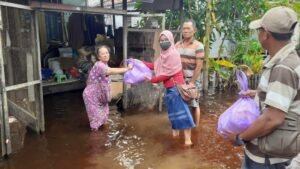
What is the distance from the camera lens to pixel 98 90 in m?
5.57

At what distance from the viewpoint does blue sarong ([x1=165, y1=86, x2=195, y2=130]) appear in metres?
4.71

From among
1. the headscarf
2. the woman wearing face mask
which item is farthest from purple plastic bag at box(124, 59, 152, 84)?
the headscarf

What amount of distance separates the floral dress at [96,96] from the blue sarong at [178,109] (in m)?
1.36

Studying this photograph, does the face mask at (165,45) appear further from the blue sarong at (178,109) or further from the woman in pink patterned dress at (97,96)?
the woman in pink patterned dress at (97,96)

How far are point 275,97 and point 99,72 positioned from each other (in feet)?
12.9

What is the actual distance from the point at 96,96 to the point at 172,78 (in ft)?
5.40

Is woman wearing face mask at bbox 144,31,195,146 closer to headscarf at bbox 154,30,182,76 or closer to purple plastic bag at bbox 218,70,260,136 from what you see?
headscarf at bbox 154,30,182,76

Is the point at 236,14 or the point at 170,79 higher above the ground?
the point at 236,14

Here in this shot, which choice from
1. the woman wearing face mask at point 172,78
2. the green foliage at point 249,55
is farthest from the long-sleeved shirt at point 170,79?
the green foliage at point 249,55

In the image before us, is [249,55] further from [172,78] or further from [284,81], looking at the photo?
[284,81]

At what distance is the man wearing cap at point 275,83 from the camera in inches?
70.1

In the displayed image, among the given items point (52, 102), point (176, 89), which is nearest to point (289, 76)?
point (176, 89)

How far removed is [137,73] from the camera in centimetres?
484

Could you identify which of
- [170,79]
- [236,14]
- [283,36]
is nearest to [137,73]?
[170,79]
